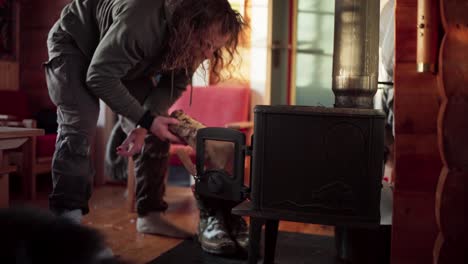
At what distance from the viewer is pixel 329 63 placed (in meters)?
2.82

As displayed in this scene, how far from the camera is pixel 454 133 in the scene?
1.48m

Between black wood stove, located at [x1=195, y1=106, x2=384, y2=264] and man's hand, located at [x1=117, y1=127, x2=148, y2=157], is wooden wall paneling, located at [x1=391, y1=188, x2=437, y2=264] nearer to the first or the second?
black wood stove, located at [x1=195, y1=106, x2=384, y2=264]

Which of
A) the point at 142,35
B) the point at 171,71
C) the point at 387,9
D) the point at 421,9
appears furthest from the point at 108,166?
the point at 421,9

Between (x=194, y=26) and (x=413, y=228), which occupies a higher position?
(x=194, y=26)

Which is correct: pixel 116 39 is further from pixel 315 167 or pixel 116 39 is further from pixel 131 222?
pixel 131 222

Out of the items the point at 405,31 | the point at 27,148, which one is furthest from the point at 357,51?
the point at 27,148

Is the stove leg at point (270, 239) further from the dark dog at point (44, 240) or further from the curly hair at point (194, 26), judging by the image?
the dark dog at point (44, 240)

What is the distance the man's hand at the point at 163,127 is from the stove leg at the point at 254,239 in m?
0.52

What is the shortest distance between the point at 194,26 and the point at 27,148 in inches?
73.8

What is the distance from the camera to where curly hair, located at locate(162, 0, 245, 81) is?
180 cm

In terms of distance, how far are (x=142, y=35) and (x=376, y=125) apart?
0.83 meters

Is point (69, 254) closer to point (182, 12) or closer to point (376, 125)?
point (376, 125)

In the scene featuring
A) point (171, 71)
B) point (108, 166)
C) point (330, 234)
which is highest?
point (171, 71)

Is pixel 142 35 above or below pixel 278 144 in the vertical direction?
above
